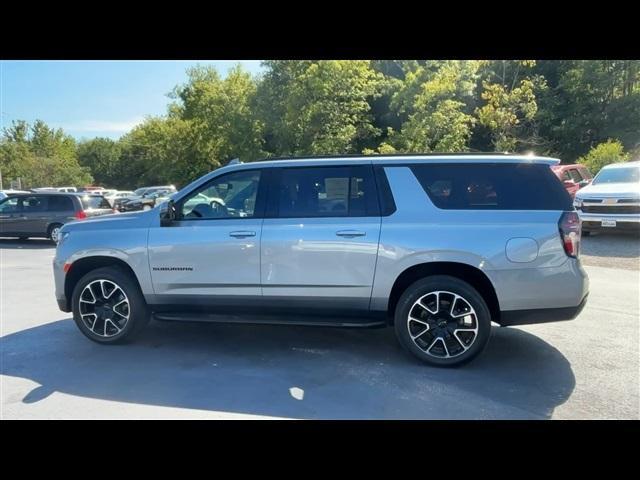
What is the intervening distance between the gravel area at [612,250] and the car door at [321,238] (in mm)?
7038

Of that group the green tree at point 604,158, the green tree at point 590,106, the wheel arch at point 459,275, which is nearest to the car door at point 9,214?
the wheel arch at point 459,275

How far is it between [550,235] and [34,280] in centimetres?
849

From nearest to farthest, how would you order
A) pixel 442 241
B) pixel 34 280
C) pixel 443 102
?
1. pixel 442 241
2. pixel 34 280
3. pixel 443 102

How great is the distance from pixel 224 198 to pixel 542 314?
326 centimetres

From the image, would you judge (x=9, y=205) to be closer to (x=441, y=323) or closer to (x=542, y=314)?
(x=441, y=323)

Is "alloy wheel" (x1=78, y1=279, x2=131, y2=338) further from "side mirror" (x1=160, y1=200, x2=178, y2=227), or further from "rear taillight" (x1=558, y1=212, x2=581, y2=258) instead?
"rear taillight" (x1=558, y1=212, x2=581, y2=258)

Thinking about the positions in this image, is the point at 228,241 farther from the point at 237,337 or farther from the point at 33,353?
the point at 33,353

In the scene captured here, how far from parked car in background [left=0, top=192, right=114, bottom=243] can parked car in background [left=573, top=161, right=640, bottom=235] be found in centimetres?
1370

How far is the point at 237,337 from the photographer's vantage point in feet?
16.5

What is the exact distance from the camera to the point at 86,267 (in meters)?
4.91

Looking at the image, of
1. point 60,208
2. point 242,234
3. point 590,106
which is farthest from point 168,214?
point 590,106

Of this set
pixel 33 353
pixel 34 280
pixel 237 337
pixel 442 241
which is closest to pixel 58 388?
pixel 33 353

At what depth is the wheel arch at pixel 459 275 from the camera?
163 inches

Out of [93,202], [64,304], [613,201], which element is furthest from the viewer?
[93,202]
